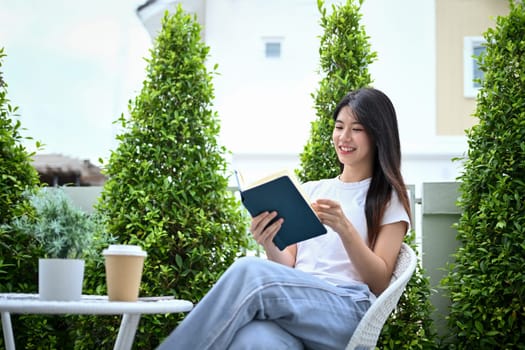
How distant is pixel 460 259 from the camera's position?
10.6 ft

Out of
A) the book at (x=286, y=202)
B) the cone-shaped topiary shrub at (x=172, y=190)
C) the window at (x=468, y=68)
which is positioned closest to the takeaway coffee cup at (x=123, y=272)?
the book at (x=286, y=202)

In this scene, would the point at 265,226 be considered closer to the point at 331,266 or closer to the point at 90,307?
the point at 331,266

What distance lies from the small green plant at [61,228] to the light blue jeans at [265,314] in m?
0.37

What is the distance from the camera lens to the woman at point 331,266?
199 cm

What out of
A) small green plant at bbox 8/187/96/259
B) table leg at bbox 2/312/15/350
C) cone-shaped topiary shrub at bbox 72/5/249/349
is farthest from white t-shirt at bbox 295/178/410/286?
table leg at bbox 2/312/15/350

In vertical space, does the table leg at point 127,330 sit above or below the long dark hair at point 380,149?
below

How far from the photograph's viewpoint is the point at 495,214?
121 inches

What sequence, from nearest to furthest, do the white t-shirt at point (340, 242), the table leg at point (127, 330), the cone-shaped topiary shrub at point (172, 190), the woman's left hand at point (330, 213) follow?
the table leg at point (127, 330) < the woman's left hand at point (330, 213) < the white t-shirt at point (340, 242) < the cone-shaped topiary shrub at point (172, 190)

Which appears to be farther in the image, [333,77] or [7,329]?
[333,77]

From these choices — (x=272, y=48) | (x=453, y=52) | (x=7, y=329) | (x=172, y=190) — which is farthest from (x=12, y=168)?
(x=453, y=52)

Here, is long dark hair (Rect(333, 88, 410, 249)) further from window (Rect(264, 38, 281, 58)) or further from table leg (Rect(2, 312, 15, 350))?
window (Rect(264, 38, 281, 58))

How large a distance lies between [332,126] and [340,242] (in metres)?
0.90

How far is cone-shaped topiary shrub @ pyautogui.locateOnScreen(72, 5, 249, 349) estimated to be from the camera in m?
3.15

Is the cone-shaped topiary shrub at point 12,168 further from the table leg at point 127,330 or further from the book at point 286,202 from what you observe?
the book at point 286,202
